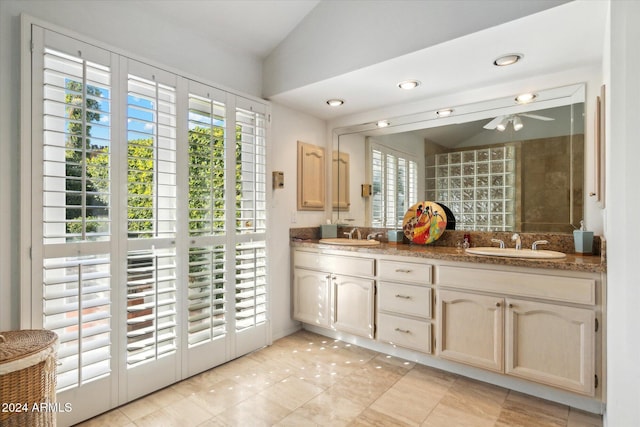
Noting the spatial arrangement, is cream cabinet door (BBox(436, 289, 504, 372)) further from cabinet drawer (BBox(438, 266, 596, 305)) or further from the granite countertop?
the granite countertop

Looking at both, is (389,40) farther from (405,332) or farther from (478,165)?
(405,332)

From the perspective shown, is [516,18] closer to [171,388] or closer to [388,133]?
[388,133]

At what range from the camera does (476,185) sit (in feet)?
8.87

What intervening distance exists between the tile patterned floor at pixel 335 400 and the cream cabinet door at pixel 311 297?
1.46 ft

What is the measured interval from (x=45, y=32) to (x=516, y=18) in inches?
95.7

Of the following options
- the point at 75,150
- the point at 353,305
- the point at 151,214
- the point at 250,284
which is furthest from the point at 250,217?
the point at 75,150

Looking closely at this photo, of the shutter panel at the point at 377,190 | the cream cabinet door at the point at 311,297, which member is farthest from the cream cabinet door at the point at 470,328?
the shutter panel at the point at 377,190

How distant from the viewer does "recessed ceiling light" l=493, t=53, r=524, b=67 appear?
2.13m

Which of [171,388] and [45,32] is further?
[171,388]

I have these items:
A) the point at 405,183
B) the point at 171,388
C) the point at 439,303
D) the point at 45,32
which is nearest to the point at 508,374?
the point at 439,303

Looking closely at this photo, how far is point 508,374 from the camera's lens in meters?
2.07

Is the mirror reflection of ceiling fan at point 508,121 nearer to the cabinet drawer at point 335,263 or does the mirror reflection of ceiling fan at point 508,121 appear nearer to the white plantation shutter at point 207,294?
the cabinet drawer at point 335,263

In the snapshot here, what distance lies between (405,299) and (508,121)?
156 centimetres

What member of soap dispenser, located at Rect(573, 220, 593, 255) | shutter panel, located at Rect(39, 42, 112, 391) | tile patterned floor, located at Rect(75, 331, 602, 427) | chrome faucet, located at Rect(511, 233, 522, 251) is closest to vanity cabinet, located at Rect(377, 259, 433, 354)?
tile patterned floor, located at Rect(75, 331, 602, 427)
